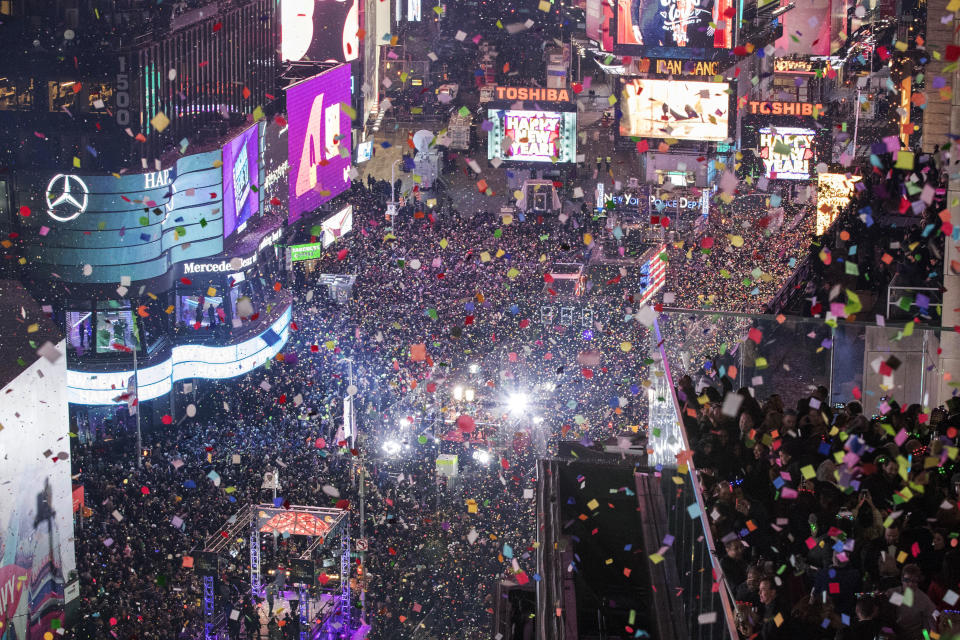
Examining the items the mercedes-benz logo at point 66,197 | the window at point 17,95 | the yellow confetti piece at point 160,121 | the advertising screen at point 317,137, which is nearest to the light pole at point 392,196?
the advertising screen at point 317,137

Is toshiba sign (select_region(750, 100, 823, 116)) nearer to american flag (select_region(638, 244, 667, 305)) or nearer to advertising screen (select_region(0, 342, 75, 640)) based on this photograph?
american flag (select_region(638, 244, 667, 305))

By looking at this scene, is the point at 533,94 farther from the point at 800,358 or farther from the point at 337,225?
the point at 800,358

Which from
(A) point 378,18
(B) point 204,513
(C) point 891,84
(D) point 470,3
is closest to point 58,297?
(B) point 204,513

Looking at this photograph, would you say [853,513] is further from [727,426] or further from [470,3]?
[470,3]

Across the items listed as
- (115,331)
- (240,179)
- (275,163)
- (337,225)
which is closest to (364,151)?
(337,225)

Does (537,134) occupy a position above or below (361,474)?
above

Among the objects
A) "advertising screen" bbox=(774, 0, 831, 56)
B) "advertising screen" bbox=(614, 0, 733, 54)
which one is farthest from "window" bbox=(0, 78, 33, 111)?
"advertising screen" bbox=(774, 0, 831, 56)
